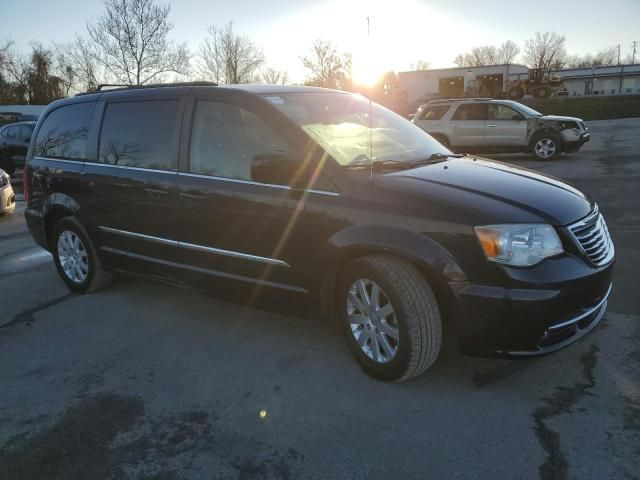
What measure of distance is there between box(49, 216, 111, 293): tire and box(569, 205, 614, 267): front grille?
3.91 meters

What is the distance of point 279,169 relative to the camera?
10.3 ft

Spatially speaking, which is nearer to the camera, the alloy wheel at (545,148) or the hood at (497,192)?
the hood at (497,192)

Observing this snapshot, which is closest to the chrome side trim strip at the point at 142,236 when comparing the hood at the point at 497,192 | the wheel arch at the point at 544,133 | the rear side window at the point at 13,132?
the hood at the point at 497,192

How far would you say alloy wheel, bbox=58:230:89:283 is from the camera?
4848 mm

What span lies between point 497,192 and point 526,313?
28.1 inches

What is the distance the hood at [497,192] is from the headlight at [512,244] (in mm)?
49

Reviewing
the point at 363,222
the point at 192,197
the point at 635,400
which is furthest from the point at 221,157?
the point at 635,400

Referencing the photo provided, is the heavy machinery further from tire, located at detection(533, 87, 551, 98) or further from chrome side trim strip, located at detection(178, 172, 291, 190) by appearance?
chrome side trim strip, located at detection(178, 172, 291, 190)

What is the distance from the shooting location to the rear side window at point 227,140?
11.3 feet

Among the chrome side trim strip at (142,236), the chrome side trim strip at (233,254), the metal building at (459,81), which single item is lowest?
the chrome side trim strip at (233,254)

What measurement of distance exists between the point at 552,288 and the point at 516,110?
40.1 ft

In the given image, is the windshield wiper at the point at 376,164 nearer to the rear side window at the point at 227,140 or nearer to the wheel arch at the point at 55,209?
the rear side window at the point at 227,140

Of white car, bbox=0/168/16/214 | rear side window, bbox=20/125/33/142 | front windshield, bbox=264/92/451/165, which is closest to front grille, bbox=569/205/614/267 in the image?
front windshield, bbox=264/92/451/165

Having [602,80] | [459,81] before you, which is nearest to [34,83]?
[459,81]
